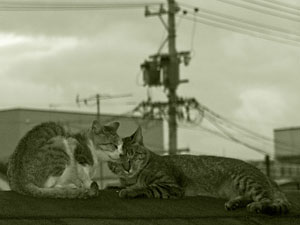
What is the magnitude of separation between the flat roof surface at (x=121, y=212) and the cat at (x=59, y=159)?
0.25m

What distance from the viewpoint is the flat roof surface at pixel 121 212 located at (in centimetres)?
694

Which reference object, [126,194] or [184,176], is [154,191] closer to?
[126,194]

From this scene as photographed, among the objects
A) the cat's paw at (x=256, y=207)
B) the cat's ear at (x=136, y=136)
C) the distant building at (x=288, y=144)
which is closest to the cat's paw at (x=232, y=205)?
the cat's paw at (x=256, y=207)

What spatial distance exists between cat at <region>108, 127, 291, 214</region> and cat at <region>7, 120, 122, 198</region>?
0.43 metres

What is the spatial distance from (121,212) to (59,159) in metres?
1.77

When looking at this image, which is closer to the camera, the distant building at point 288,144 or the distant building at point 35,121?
the distant building at point 35,121

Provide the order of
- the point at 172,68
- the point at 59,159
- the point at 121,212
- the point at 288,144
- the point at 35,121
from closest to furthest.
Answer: the point at 121,212, the point at 59,159, the point at 172,68, the point at 35,121, the point at 288,144

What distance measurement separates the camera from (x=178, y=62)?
116ft

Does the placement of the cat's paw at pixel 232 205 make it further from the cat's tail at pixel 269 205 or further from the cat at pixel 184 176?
the cat at pixel 184 176

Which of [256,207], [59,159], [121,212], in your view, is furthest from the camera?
[59,159]

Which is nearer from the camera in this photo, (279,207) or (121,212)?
(121,212)

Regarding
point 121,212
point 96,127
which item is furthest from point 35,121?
point 121,212

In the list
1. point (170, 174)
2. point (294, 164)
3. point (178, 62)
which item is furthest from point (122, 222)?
point (294, 164)

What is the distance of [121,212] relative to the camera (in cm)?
764
